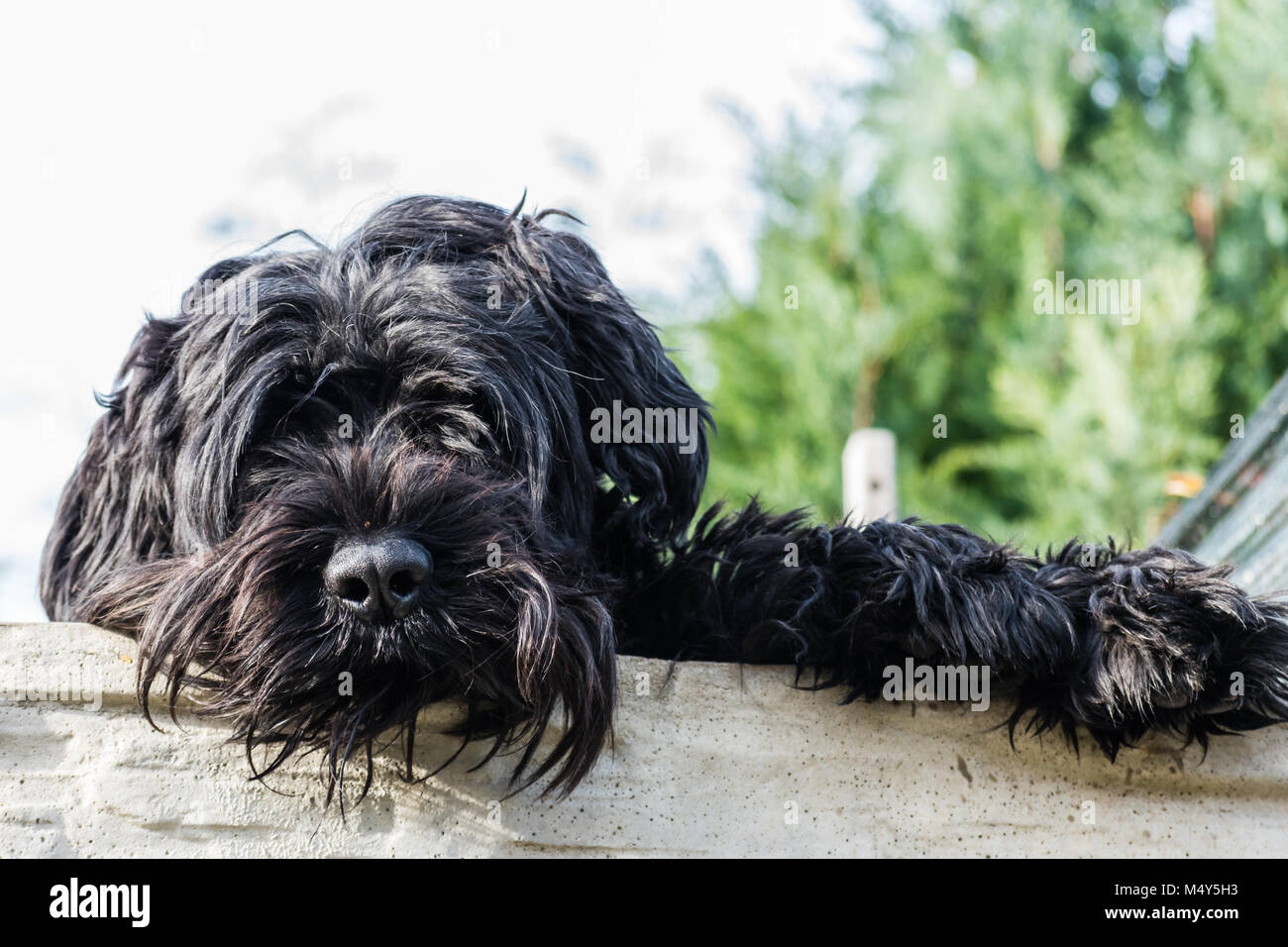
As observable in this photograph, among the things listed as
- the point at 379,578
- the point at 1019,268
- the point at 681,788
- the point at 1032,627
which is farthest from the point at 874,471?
the point at 379,578

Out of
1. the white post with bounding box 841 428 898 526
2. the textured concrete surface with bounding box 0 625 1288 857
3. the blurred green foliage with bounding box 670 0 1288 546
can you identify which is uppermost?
the blurred green foliage with bounding box 670 0 1288 546

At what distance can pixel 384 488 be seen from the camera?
2.78 metres

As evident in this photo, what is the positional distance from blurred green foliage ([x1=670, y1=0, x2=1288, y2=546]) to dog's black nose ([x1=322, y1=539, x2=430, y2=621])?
6.20 meters

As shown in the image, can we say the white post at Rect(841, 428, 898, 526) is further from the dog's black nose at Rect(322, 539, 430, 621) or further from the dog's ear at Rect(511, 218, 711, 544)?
the dog's black nose at Rect(322, 539, 430, 621)

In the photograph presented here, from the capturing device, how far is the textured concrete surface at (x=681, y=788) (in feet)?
8.95

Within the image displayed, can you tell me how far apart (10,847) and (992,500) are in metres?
8.08

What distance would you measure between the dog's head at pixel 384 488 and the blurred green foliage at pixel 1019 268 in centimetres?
529

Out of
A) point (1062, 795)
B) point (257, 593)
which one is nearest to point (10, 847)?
point (257, 593)

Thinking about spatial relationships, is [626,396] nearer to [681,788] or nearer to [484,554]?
[484,554]

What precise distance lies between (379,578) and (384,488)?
25 cm

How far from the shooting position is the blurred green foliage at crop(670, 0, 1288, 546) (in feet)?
27.9

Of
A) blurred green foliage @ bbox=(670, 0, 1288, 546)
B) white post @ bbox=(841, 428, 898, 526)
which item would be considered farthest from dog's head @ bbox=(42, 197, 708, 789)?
blurred green foliage @ bbox=(670, 0, 1288, 546)

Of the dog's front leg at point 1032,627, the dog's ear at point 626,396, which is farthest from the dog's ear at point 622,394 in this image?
the dog's front leg at point 1032,627
